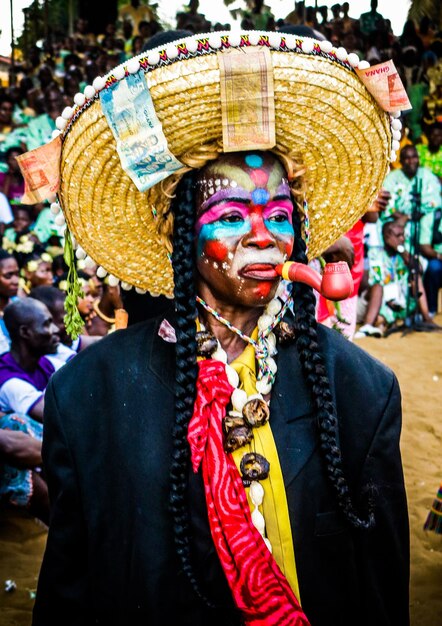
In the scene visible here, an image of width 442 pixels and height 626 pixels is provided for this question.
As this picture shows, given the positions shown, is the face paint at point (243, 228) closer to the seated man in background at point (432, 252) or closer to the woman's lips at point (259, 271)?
the woman's lips at point (259, 271)

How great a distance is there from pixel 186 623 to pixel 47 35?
16302 mm

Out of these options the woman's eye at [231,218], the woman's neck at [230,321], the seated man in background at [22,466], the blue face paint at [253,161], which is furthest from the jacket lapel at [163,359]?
the seated man in background at [22,466]

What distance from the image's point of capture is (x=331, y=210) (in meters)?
2.20

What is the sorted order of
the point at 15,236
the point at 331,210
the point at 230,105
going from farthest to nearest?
the point at 15,236 → the point at 331,210 → the point at 230,105

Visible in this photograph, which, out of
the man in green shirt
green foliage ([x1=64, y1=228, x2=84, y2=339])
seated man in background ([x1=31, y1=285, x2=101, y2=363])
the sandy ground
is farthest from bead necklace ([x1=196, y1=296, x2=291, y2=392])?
the man in green shirt

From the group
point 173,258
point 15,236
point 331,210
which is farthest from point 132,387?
point 15,236

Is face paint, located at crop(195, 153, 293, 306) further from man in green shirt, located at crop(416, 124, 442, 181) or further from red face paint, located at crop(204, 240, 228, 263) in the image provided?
man in green shirt, located at crop(416, 124, 442, 181)

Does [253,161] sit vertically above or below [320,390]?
above

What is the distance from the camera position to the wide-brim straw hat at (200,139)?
163 centimetres

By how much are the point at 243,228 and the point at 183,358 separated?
1.27 ft

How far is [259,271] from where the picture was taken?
68.6 inches

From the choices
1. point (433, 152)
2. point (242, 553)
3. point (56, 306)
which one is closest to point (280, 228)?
point (242, 553)

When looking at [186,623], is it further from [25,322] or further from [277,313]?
[25,322]

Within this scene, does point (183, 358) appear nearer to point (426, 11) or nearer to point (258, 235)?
point (258, 235)
